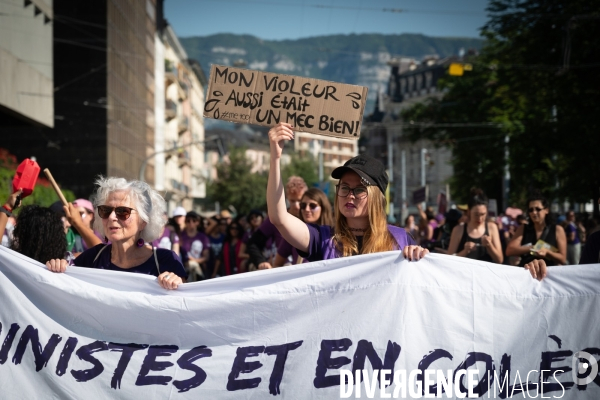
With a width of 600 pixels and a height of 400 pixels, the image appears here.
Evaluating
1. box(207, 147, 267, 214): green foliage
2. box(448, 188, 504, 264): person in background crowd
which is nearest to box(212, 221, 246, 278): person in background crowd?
box(448, 188, 504, 264): person in background crowd

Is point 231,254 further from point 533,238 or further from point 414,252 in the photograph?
point 414,252

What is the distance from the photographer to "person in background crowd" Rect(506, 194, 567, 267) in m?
8.01

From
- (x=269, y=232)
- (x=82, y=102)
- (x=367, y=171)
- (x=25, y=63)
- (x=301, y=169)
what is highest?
(x=82, y=102)

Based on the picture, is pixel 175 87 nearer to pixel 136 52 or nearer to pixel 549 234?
pixel 136 52

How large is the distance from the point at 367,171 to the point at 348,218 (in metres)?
0.26

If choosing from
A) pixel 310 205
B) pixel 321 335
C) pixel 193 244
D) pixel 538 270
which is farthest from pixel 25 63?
pixel 538 270

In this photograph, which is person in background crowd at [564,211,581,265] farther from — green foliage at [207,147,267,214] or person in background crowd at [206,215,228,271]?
green foliage at [207,147,267,214]

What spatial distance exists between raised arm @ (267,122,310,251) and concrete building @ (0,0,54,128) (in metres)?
18.1

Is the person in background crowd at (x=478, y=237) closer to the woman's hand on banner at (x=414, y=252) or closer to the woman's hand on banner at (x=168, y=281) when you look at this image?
the woman's hand on banner at (x=414, y=252)

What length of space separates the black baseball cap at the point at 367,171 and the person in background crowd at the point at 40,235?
1.95 metres

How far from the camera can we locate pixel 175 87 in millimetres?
76625

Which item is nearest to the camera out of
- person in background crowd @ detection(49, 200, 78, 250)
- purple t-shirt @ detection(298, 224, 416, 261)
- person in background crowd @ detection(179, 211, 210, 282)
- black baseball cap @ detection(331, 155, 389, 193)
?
black baseball cap @ detection(331, 155, 389, 193)

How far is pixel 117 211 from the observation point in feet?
16.2

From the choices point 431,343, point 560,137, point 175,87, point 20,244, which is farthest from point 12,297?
point 175,87
